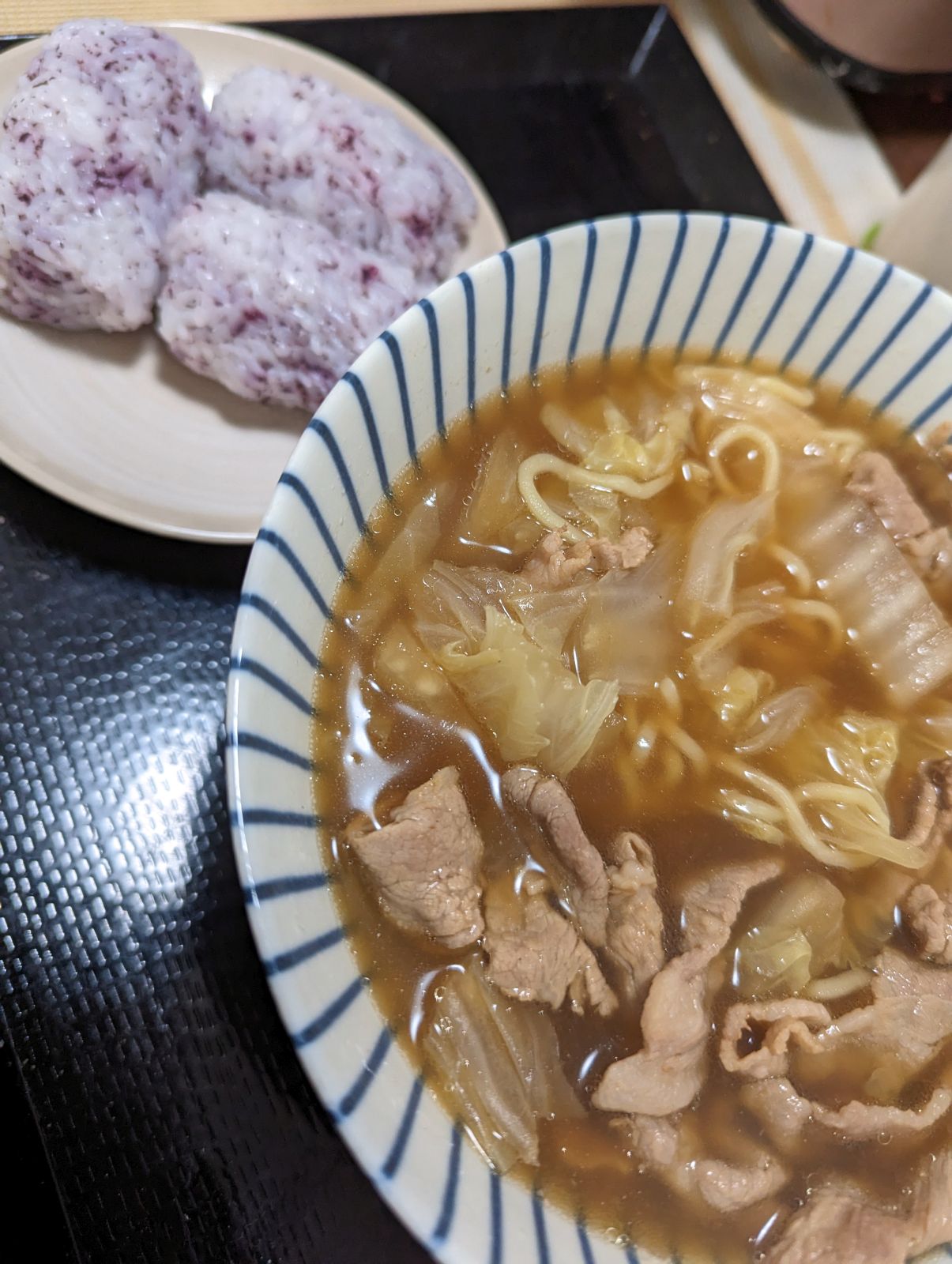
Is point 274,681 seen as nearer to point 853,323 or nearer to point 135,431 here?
point 135,431

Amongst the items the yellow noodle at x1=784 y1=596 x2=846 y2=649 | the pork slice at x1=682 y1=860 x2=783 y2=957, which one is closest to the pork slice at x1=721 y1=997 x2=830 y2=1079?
the pork slice at x1=682 y1=860 x2=783 y2=957

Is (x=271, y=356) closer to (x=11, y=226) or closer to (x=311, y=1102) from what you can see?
(x=11, y=226)

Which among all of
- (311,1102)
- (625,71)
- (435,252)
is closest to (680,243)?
(435,252)

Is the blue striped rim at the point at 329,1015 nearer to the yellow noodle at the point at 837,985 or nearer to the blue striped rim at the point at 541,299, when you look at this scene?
the yellow noodle at the point at 837,985

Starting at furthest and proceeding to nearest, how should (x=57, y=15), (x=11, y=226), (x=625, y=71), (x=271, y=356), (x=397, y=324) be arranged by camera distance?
(x=625, y=71)
(x=57, y=15)
(x=271, y=356)
(x=11, y=226)
(x=397, y=324)

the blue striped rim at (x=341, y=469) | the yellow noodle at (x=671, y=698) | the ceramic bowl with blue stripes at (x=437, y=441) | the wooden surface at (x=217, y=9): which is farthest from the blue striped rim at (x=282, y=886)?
the wooden surface at (x=217, y=9)

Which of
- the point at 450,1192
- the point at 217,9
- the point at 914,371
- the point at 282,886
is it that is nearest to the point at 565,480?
the point at 914,371
